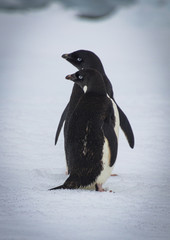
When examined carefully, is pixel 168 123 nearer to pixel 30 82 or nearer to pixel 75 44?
pixel 30 82

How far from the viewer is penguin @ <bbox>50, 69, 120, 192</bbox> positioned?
7.64ft

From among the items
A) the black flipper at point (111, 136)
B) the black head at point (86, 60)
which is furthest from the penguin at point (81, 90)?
the black flipper at point (111, 136)

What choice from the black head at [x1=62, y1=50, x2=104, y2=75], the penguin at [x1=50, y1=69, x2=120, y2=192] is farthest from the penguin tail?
the black head at [x1=62, y1=50, x2=104, y2=75]

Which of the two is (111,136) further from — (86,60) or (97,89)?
(86,60)

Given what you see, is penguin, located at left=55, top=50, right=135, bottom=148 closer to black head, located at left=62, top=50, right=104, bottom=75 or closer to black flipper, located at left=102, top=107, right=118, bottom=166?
black head, located at left=62, top=50, right=104, bottom=75

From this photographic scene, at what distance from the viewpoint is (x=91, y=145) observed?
2.33m

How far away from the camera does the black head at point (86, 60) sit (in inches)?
112

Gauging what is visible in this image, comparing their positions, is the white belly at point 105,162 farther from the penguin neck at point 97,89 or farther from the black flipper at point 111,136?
the penguin neck at point 97,89

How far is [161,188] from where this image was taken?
2.49m

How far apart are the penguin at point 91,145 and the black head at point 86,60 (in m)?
0.48

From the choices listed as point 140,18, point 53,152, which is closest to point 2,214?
point 53,152

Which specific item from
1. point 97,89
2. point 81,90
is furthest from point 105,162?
point 81,90

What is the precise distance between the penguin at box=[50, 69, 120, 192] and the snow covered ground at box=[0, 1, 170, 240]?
0.30ft

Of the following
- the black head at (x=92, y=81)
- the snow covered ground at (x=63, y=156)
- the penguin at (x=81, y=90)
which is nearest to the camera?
the snow covered ground at (x=63, y=156)
